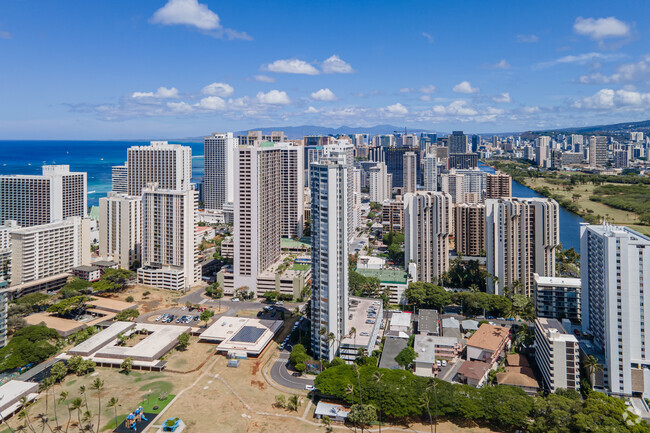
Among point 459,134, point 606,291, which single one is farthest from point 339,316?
point 459,134

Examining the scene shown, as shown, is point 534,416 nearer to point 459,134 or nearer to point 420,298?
point 420,298

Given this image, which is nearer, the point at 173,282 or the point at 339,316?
the point at 339,316

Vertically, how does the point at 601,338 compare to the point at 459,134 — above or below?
below

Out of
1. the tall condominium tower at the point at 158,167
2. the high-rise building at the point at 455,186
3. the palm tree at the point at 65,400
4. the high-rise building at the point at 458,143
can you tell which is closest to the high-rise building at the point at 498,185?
the high-rise building at the point at 455,186

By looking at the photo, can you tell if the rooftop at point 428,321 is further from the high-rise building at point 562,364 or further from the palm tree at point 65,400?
the palm tree at point 65,400

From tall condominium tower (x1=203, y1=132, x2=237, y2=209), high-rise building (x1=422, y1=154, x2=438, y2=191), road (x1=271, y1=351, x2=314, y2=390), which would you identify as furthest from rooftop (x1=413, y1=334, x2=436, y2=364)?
high-rise building (x1=422, y1=154, x2=438, y2=191)

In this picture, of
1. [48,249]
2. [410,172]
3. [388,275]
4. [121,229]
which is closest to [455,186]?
[410,172]
